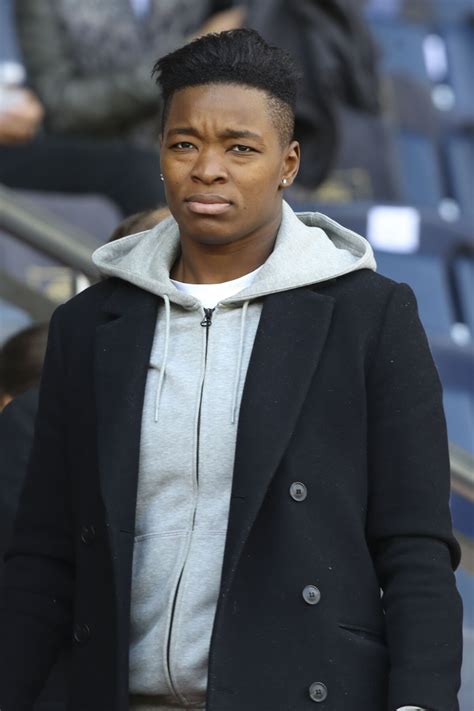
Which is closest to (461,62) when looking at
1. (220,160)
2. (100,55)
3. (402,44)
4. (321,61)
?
(402,44)

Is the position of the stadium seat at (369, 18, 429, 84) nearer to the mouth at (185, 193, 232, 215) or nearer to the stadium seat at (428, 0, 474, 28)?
the stadium seat at (428, 0, 474, 28)

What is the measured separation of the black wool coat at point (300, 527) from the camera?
178 cm

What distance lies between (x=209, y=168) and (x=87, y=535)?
1.57ft

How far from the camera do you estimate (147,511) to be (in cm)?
186

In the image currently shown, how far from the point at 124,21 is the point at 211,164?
332cm

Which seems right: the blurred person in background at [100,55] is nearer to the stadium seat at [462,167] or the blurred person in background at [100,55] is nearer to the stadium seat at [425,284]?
the stadium seat at [425,284]

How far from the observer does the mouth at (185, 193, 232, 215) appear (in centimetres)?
186

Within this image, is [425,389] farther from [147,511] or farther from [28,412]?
[28,412]

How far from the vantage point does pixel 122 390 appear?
190 centimetres

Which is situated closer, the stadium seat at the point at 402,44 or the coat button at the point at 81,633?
the coat button at the point at 81,633

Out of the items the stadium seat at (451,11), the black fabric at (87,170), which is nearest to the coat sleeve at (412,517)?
the black fabric at (87,170)

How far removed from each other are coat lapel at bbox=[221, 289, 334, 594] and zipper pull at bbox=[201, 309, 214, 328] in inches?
2.6

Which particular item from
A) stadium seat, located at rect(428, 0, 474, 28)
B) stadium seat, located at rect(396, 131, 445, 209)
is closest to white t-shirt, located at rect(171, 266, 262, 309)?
stadium seat, located at rect(396, 131, 445, 209)

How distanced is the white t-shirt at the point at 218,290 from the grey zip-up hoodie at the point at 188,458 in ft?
0.08
